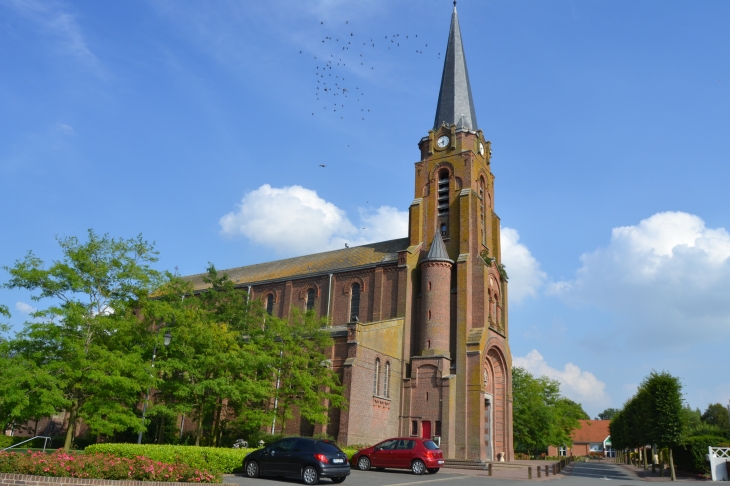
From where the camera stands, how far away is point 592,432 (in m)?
123

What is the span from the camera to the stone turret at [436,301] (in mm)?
41438

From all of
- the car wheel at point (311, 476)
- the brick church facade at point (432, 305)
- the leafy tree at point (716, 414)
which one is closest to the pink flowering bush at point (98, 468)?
the car wheel at point (311, 476)

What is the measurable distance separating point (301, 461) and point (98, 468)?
732cm

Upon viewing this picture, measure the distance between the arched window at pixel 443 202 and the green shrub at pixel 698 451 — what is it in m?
22.1

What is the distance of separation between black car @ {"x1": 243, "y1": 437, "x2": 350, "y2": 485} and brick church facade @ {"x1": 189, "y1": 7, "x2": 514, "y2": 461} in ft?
Answer: 47.9

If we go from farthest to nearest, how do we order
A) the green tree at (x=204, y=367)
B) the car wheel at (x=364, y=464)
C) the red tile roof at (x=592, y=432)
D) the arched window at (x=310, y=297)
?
1. the red tile roof at (x=592, y=432)
2. the arched window at (x=310, y=297)
3. the green tree at (x=204, y=367)
4. the car wheel at (x=364, y=464)

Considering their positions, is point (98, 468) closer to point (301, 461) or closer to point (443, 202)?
point (301, 461)

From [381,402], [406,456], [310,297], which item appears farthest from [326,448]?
[310,297]

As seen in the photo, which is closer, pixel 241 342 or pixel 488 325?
pixel 241 342

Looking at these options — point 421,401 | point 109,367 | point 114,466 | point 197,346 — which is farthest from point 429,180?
point 114,466

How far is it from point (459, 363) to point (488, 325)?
434 centimetres

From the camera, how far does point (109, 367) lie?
984 inches

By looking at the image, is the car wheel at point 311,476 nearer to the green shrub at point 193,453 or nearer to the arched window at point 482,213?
the green shrub at point 193,453

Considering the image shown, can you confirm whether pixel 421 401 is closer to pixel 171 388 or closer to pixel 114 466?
pixel 171 388
